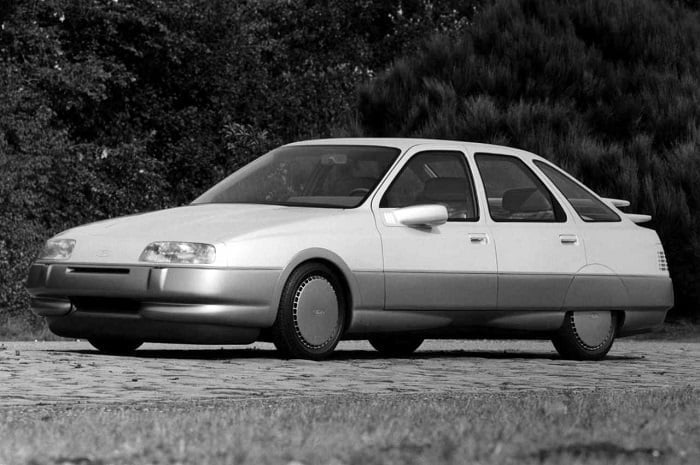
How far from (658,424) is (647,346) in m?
8.57

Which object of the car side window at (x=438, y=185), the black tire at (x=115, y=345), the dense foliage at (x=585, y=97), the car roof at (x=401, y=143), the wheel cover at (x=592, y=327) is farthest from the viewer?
the dense foliage at (x=585, y=97)

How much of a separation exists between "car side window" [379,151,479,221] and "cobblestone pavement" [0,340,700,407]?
3.79 ft

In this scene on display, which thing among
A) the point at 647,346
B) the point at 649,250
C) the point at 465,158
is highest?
the point at 465,158

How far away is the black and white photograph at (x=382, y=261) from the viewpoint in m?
6.32

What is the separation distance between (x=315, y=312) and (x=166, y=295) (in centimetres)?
105

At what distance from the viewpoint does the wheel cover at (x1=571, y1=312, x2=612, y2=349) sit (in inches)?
472

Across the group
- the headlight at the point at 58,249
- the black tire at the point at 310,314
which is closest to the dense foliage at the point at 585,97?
the black tire at the point at 310,314

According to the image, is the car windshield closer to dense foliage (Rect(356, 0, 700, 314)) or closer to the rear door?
the rear door

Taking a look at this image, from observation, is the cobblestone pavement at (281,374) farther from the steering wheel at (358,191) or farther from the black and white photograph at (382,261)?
the steering wheel at (358,191)

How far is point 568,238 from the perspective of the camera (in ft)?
39.5

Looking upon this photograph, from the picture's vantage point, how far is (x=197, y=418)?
21.4ft

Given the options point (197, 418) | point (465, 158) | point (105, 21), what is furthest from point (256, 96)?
point (197, 418)

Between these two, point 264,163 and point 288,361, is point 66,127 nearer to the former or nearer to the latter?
point 264,163

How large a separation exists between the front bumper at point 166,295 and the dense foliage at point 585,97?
8.98 m
